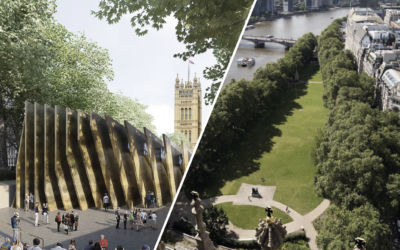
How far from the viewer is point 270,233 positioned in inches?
109

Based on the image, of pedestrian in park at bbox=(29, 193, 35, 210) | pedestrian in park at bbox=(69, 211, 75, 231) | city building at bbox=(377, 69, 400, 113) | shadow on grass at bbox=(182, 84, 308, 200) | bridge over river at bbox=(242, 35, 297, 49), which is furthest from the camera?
pedestrian in park at bbox=(29, 193, 35, 210)

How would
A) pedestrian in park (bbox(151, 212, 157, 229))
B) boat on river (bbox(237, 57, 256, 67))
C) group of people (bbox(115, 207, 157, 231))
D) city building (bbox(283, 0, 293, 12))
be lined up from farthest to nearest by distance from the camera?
1. group of people (bbox(115, 207, 157, 231))
2. pedestrian in park (bbox(151, 212, 157, 229))
3. city building (bbox(283, 0, 293, 12))
4. boat on river (bbox(237, 57, 256, 67))

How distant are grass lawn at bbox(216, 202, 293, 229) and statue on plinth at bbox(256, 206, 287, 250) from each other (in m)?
0.13

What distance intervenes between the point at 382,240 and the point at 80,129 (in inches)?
507

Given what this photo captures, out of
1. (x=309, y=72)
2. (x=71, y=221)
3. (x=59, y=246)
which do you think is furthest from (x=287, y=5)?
(x=71, y=221)

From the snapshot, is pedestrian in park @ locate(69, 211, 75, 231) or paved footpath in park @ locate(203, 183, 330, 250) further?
pedestrian in park @ locate(69, 211, 75, 231)

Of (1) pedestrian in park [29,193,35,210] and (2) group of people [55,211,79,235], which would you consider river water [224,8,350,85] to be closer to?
(2) group of people [55,211,79,235]

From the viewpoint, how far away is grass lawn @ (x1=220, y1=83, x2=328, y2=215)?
10.2 ft

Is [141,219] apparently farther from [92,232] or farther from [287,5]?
[287,5]

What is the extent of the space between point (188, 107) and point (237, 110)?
34.1 ft

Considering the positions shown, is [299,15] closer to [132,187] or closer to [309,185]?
[309,185]

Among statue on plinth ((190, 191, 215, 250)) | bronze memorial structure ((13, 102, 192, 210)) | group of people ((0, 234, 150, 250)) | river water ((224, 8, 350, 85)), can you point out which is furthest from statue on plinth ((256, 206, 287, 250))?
bronze memorial structure ((13, 102, 192, 210))

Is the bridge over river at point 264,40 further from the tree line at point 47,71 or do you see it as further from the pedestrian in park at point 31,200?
the pedestrian in park at point 31,200

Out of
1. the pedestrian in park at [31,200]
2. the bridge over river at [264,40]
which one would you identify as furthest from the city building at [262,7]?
the pedestrian in park at [31,200]
